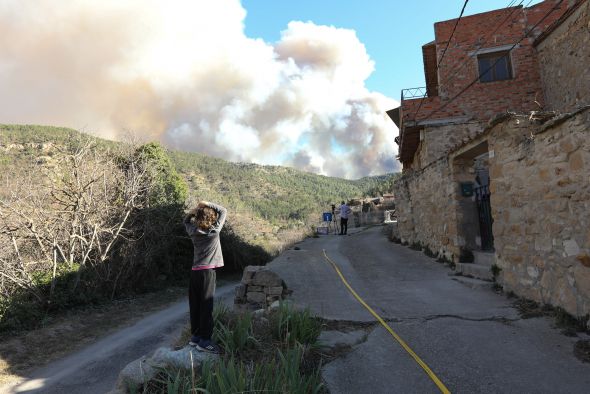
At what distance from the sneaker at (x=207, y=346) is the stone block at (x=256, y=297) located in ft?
11.5

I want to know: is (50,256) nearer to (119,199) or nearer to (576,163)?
(119,199)

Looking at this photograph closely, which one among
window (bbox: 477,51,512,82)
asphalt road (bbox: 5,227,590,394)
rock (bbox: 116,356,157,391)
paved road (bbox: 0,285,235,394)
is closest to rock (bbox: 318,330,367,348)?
asphalt road (bbox: 5,227,590,394)

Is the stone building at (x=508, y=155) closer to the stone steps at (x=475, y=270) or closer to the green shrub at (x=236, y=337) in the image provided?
the stone steps at (x=475, y=270)

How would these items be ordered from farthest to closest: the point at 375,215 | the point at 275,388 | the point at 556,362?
the point at 375,215 < the point at 556,362 < the point at 275,388

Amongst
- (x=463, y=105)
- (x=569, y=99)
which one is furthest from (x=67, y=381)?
(x=569, y=99)

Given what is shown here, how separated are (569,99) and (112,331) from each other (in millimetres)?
15600

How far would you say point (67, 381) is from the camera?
7543 mm

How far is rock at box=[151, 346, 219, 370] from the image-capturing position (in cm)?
356

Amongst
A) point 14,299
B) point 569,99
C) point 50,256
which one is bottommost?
point 14,299

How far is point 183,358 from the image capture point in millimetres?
3629

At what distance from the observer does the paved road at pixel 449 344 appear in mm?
3297

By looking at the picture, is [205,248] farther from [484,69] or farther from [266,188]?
[266,188]

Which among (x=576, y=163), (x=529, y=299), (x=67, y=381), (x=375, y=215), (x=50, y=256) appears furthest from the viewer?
(x=375, y=215)

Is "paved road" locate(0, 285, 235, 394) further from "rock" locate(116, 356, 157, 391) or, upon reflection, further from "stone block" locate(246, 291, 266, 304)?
"rock" locate(116, 356, 157, 391)
